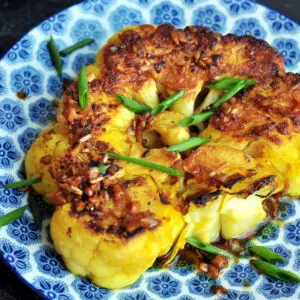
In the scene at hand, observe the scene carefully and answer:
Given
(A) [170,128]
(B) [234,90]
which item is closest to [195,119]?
(A) [170,128]

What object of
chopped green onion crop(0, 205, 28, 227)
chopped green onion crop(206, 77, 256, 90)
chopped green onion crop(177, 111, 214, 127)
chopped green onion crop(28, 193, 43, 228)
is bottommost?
chopped green onion crop(28, 193, 43, 228)

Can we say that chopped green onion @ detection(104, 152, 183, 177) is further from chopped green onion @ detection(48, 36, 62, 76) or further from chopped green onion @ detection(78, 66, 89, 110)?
chopped green onion @ detection(48, 36, 62, 76)

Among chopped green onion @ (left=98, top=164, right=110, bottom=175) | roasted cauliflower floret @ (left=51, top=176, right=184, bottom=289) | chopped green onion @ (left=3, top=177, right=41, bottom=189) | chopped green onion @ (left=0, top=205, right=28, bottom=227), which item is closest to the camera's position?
roasted cauliflower floret @ (left=51, top=176, right=184, bottom=289)

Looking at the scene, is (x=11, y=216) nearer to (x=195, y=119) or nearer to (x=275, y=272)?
(x=195, y=119)

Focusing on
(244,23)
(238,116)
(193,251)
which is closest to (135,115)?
(238,116)

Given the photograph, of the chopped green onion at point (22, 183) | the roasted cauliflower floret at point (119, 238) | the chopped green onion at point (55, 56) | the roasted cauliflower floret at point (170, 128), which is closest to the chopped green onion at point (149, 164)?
the roasted cauliflower floret at point (119, 238)

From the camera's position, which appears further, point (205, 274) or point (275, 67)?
point (275, 67)

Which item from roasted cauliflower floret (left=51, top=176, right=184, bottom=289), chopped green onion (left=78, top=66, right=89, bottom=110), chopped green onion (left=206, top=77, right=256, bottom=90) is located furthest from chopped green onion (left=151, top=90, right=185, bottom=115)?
roasted cauliflower floret (left=51, top=176, right=184, bottom=289)

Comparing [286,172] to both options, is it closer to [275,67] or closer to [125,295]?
[275,67]
